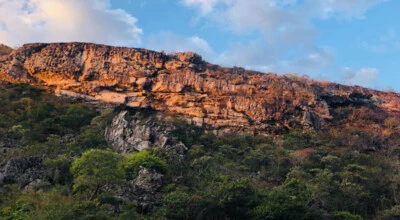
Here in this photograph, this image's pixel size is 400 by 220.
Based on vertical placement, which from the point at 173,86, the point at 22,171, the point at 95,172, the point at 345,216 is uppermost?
the point at 173,86

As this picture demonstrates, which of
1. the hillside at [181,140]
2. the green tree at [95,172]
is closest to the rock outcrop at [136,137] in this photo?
the hillside at [181,140]

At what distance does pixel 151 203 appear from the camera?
24078 mm

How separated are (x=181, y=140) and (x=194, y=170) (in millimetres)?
6751

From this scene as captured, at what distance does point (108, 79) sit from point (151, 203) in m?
20.4

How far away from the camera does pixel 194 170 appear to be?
95.1 feet

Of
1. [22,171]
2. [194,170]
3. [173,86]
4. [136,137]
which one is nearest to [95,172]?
[22,171]

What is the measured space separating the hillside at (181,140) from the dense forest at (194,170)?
0.27 ft

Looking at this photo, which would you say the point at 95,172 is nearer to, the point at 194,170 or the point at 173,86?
the point at 194,170

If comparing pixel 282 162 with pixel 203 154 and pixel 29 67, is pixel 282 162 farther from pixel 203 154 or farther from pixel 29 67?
pixel 29 67

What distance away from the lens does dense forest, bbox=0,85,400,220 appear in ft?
73.9

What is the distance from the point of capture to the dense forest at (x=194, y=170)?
22.5m

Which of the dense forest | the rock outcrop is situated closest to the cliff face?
the dense forest

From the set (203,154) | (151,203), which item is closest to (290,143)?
(203,154)

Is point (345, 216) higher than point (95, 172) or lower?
lower
